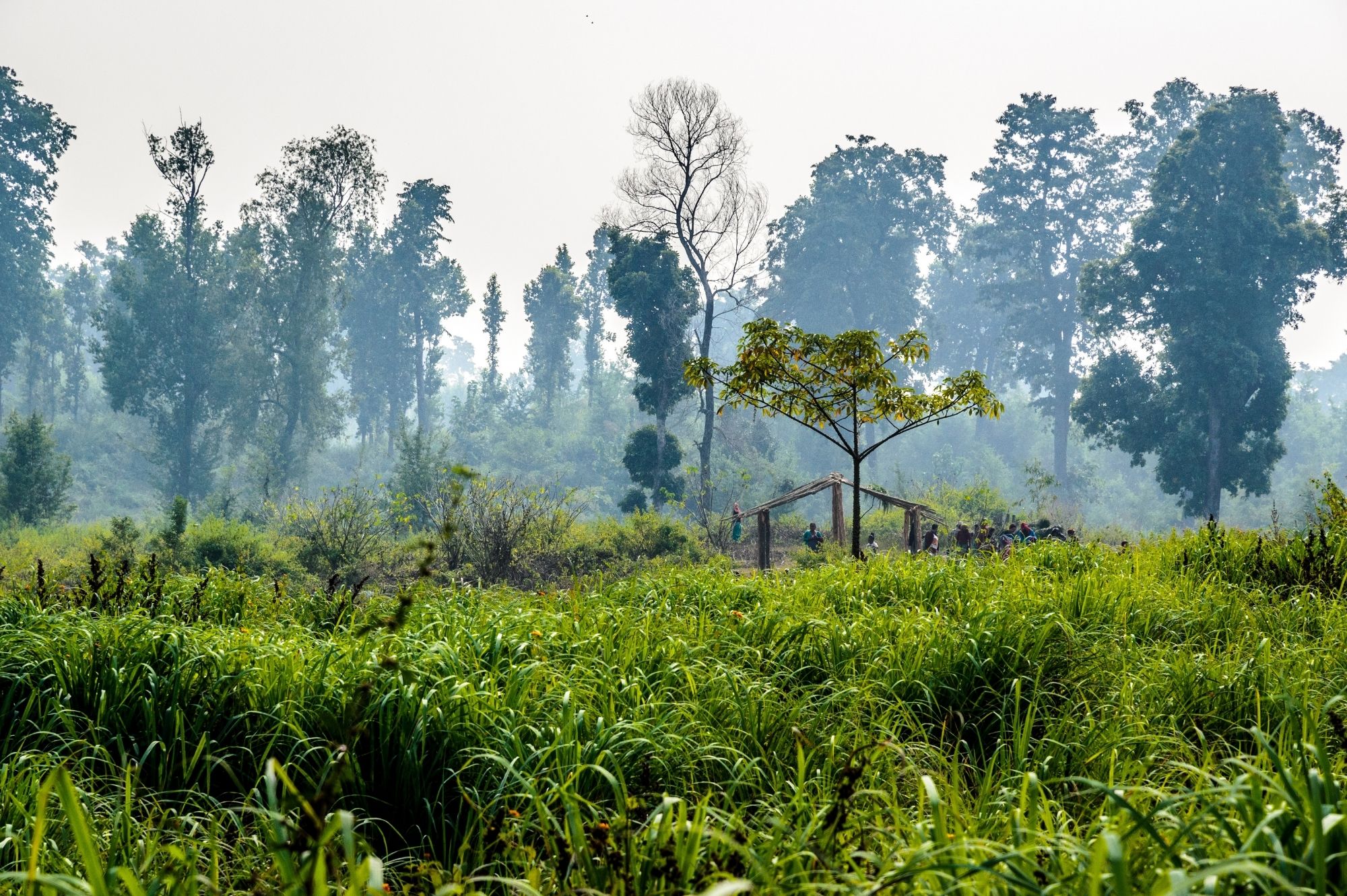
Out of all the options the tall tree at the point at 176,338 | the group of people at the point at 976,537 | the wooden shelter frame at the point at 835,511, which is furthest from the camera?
the tall tree at the point at 176,338

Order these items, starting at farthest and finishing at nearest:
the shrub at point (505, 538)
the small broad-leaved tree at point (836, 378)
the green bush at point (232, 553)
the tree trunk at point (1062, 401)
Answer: the tree trunk at point (1062, 401), the shrub at point (505, 538), the green bush at point (232, 553), the small broad-leaved tree at point (836, 378)

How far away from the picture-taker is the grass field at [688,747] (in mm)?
1934

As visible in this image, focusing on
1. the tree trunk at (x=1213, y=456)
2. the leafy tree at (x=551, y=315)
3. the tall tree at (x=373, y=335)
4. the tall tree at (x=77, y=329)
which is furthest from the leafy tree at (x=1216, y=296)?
the tall tree at (x=77, y=329)

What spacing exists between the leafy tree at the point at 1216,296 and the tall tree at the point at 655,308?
46.3ft

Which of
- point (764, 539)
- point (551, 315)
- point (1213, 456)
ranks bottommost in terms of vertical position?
point (764, 539)

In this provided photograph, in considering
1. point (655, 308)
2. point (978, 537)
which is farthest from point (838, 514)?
point (655, 308)

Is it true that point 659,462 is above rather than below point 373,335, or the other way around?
below

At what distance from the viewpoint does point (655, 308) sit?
28453 mm

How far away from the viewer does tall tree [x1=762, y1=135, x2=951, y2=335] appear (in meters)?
44.5

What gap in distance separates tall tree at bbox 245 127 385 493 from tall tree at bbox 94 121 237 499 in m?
2.08

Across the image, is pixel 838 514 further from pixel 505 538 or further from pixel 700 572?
pixel 700 572

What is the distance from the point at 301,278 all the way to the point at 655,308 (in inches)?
710

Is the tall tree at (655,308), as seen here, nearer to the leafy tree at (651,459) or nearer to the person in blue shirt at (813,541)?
the leafy tree at (651,459)

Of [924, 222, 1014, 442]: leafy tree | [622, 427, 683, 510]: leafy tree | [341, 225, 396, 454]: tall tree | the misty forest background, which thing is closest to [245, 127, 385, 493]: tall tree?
the misty forest background
